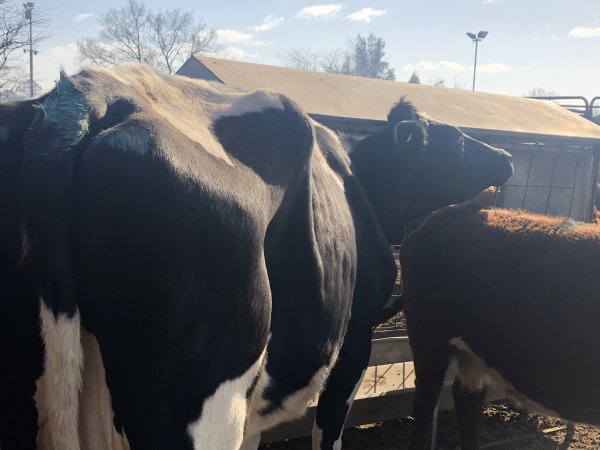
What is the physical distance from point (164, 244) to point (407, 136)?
3111mm

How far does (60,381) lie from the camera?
1.61 meters

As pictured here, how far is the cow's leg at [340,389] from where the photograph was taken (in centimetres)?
343

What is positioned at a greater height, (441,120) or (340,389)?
(441,120)

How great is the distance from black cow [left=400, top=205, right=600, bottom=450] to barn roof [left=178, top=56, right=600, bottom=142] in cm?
289

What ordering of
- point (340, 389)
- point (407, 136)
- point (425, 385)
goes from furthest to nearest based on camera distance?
point (407, 136) → point (425, 385) → point (340, 389)

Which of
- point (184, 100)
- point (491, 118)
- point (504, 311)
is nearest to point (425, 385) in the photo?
point (504, 311)

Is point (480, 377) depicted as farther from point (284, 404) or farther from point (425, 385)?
point (284, 404)

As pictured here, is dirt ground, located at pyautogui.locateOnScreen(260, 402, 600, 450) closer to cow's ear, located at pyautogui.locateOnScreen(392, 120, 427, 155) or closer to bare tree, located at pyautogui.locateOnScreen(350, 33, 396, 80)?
cow's ear, located at pyautogui.locateOnScreen(392, 120, 427, 155)

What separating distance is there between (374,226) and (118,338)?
2.23 metres

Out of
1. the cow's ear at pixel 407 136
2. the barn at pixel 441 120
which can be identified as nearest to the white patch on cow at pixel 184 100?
the cow's ear at pixel 407 136

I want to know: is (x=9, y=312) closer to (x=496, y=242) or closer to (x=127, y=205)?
(x=127, y=205)

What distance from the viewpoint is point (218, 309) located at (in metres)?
1.76

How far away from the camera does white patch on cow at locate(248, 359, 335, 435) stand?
2438 mm

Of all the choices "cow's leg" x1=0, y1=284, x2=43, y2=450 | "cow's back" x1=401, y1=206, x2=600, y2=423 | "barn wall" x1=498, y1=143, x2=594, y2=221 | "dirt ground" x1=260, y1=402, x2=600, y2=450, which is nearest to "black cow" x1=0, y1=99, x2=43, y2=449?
"cow's leg" x1=0, y1=284, x2=43, y2=450
